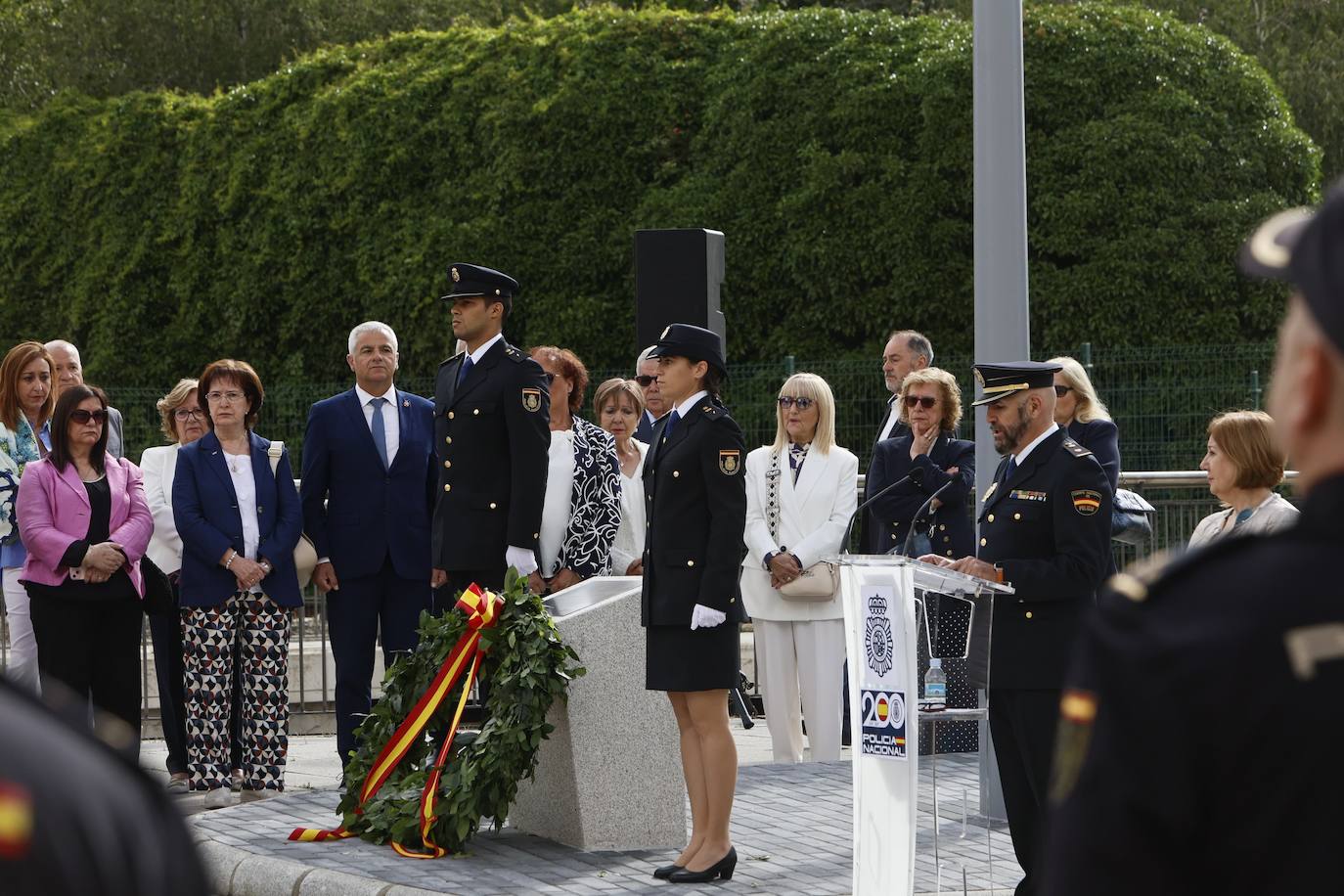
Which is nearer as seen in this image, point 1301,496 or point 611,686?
point 1301,496

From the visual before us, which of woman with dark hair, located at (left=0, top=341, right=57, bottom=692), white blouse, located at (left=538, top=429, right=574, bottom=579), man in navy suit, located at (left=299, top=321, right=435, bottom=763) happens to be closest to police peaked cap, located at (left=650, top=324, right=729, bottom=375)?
white blouse, located at (left=538, top=429, right=574, bottom=579)

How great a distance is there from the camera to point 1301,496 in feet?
6.11

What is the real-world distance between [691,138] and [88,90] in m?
18.6

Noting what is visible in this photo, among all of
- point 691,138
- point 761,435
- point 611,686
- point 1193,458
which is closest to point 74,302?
point 691,138

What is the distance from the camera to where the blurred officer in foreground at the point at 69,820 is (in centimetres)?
136

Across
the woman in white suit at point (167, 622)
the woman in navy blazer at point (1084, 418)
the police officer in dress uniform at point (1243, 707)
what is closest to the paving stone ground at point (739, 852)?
the woman in white suit at point (167, 622)

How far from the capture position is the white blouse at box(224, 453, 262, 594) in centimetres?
966

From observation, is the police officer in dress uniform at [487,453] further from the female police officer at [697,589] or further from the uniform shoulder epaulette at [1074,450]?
the uniform shoulder epaulette at [1074,450]

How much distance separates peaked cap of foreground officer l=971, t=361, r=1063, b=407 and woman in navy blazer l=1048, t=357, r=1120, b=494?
2.12m

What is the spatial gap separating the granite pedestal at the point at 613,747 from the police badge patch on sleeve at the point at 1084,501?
7.59 feet

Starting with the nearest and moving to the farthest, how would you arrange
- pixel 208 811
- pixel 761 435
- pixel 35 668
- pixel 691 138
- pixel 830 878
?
→ pixel 830 878, pixel 208 811, pixel 35 668, pixel 761 435, pixel 691 138

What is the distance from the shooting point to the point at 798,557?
10305mm

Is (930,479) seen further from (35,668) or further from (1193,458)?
(1193,458)

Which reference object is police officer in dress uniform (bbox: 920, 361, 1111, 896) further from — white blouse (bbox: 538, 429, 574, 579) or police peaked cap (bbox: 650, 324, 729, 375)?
white blouse (bbox: 538, 429, 574, 579)
